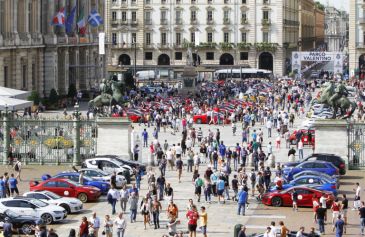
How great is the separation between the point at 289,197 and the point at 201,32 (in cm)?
10423

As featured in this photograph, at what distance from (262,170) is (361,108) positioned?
36635 millimetres

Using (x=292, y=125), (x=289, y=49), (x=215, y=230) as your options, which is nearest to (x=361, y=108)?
(x=292, y=125)

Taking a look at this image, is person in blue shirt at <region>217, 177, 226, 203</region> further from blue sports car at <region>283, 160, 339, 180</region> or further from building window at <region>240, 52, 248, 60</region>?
building window at <region>240, 52, 248, 60</region>

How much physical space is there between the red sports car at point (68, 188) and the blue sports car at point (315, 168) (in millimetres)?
9195

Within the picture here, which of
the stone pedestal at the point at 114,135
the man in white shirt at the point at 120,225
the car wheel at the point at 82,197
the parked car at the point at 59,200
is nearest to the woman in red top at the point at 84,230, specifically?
the man in white shirt at the point at 120,225

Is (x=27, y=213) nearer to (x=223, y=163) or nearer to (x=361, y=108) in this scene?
(x=223, y=163)

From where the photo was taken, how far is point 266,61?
14638 cm

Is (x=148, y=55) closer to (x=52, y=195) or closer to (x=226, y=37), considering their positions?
(x=226, y=37)

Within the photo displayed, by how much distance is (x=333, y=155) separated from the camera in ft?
162

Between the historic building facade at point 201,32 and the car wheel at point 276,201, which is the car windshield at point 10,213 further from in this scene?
the historic building facade at point 201,32

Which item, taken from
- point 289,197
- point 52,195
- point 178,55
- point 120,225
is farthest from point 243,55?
point 120,225

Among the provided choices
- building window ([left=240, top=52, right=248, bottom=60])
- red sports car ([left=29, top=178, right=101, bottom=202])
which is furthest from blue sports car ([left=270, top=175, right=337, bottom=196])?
building window ([left=240, top=52, right=248, bottom=60])

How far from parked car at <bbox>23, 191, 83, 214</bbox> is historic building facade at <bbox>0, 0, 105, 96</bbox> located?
42.5 meters

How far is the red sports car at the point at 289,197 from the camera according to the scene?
4106cm
